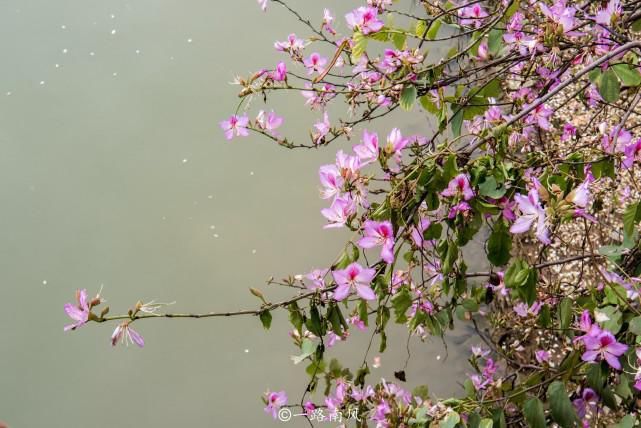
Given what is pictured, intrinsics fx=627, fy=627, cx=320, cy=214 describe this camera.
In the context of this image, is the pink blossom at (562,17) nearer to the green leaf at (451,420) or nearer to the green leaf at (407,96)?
the green leaf at (407,96)

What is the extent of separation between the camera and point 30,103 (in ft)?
6.69

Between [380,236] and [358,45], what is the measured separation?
0.30 m

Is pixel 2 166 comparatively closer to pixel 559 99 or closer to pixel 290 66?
pixel 290 66

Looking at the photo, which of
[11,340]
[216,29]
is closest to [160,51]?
[216,29]

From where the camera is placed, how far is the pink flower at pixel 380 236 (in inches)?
33.4

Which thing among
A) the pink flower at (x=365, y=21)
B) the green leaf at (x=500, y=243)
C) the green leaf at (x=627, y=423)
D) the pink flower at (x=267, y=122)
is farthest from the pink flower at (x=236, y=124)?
the green leaf at (x=627, y=423)

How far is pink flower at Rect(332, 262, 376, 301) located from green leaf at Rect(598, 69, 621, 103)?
0.41 metres

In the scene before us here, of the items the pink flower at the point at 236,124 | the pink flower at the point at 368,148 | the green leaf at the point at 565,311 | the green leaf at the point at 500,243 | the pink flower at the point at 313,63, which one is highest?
the pink flower at the point at 313,63

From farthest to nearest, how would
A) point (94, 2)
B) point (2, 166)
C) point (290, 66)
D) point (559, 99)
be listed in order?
point (559, 99), point (290, 66), point (94, 2), point (2, 166)

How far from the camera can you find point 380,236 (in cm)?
87

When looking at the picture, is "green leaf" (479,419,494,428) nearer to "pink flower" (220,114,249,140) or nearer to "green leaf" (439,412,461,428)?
"green leaf" (439,412,461,428)

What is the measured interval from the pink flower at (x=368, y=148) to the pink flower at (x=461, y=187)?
12cm

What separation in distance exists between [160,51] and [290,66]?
461 mm

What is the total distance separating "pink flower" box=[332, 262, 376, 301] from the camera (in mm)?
832
